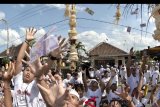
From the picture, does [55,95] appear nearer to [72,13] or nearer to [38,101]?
[38,101]

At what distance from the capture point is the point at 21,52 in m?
5.00

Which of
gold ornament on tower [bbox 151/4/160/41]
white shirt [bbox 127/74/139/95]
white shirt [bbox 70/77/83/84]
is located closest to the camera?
gold ornament on tower [bbox 151/4/160/41]

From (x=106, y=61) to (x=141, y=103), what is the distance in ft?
207

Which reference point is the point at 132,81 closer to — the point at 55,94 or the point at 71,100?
the point at 55,94

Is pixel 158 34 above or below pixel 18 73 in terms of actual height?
above

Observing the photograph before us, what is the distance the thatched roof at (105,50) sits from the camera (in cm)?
7369

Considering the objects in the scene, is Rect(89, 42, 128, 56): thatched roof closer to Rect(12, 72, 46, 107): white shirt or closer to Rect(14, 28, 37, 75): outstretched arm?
Rect(14, 28, 37, 75): outstretched arm

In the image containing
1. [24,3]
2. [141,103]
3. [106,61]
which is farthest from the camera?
[106,61]

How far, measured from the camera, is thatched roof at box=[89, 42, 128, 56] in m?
73.7

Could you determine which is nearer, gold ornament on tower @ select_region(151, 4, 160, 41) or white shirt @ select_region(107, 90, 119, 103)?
gold ornament on tower @ select_region(151, 4, 160, 41)

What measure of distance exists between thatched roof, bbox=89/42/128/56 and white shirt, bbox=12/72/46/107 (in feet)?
221

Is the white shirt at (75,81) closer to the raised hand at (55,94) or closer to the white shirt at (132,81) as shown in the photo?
the white shirt at (132,81)

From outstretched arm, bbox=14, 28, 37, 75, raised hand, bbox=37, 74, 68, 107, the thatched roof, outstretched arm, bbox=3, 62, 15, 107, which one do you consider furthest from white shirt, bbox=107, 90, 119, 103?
the thatched roof

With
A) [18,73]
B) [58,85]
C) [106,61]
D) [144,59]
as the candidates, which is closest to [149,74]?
[144,59]
